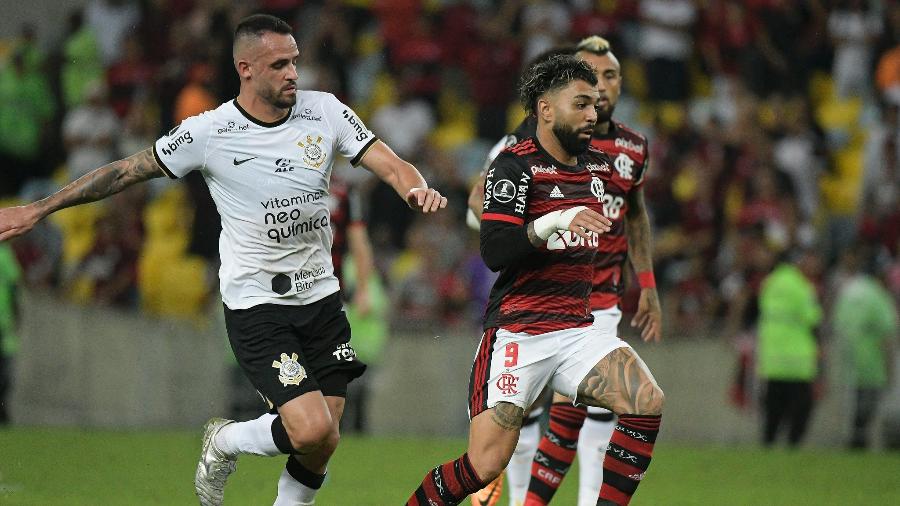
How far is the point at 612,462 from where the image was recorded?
7.33m

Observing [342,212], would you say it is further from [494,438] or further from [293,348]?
[494,438]

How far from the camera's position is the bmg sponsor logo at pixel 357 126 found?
7.91 meters

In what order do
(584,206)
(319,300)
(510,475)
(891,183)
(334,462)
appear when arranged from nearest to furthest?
(584,206) → (319,300) → (510,475) → (334,462) → (891,183)

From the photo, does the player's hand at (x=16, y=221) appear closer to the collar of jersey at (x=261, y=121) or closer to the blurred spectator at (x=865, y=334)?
the collar of jersey at (x=261, y=121)

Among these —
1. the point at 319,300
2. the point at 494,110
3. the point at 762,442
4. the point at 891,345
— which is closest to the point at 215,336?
the point at 494,110

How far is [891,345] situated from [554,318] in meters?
10.6

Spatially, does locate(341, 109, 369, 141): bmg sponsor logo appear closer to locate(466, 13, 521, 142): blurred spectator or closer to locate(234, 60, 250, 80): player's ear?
locate(234, 60, 250, 80): player's ear

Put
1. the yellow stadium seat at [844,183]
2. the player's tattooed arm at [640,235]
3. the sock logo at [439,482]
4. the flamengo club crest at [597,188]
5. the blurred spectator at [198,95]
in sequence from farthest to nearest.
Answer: the yellow stadium seat at [844,183] → the blurred spectator at [198,95] → the player's tattooed arm at [640,235] → the flamengo club crest at [597,188] → the sock logo at [439,482]

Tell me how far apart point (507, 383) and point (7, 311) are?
9.44 meters

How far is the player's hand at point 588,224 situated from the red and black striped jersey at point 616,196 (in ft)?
6.58

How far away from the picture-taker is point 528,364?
290 inches

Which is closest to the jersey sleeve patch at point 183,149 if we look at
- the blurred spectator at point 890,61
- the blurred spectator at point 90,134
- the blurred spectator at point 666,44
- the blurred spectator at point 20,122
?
the blurred spectator at point 90,134

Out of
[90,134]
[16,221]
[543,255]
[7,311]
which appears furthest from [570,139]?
[90,134]

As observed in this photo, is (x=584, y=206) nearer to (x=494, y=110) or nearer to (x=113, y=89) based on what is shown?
(x=494, y=110)
